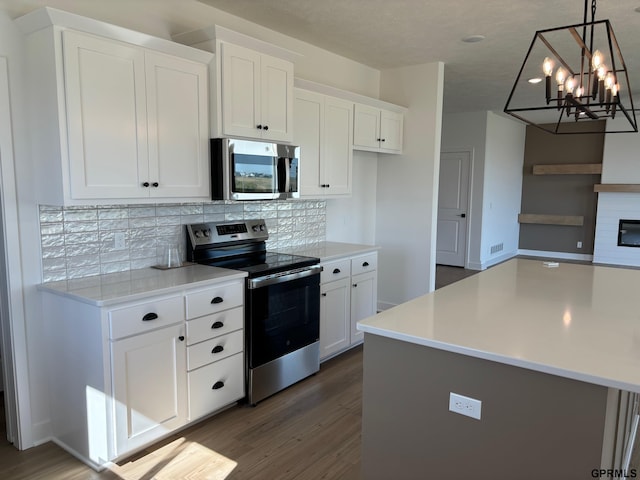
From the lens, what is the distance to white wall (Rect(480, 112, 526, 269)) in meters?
8.01

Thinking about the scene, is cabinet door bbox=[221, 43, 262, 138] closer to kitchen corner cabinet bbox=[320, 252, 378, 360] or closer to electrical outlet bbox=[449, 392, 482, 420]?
kitchen corner cabinet bbox=[320, 252, 378, 360]

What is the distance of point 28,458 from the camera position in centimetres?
250

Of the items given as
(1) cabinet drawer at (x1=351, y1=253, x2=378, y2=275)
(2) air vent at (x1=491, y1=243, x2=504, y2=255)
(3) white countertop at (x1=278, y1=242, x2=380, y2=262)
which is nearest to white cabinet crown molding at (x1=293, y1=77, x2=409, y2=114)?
(3) white countertop at (x1=278, y1=242, x2=380, y2=262)

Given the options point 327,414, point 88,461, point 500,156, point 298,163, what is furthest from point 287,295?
point 500,156

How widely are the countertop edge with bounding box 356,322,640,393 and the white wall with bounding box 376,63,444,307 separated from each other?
325 cm

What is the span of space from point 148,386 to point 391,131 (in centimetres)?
347

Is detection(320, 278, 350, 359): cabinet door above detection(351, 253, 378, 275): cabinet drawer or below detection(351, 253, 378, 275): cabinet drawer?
below

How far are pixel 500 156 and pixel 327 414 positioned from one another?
22.2 ft

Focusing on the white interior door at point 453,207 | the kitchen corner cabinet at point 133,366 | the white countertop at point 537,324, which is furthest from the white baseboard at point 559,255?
the kitchen corner cabinet at point 133,366

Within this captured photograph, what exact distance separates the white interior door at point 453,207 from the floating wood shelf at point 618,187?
235cm

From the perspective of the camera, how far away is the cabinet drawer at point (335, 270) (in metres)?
3.68

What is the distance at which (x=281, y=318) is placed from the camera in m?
3.25

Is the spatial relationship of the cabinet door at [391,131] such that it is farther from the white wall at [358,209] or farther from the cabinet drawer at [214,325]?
the cabinet drawer at [214,325]

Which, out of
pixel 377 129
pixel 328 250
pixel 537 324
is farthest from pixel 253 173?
pixel 537 324
